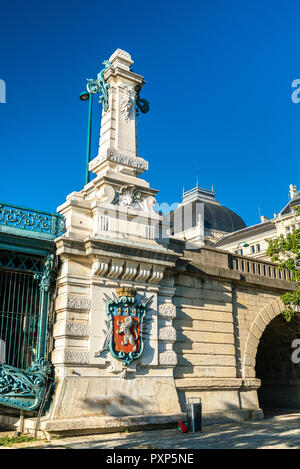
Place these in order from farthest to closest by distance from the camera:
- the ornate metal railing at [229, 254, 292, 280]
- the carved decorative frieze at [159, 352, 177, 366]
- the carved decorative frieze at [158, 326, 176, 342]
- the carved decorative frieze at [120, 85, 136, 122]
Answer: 1. the ornate metal railing at [229, 254, 292, 280]
2. the carved decorative frieze at [120, 85, 136, 122]
3. the carved decorative frieze at [158, 326, 176, 342]
4. the carved decorative frieze at [159, 352, 177, 366]

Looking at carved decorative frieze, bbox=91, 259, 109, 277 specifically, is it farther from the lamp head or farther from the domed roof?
the domed roof

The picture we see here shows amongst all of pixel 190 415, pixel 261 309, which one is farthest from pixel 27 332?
pixel 261 309

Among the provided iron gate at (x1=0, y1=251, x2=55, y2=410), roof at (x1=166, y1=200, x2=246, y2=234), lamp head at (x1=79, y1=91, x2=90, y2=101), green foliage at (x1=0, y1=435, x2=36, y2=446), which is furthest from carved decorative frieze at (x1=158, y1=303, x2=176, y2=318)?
roof at (x1=166, y1=200, x2=246, y2=234)

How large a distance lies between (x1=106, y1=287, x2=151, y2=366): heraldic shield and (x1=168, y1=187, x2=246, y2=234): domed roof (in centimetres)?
5304

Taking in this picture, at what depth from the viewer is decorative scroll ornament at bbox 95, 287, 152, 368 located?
490 inches

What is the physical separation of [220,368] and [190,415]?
10.0 ft

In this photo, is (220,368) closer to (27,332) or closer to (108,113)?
(27,332)

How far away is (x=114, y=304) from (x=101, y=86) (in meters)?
6.96

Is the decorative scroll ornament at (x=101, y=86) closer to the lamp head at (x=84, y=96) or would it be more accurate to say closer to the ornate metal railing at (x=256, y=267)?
the lamp head at (x=84, y=96)

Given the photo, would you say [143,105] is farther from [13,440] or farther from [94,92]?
[13,440]

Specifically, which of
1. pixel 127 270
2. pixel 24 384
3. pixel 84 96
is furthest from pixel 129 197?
pixel 24 384

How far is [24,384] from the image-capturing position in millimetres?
11531

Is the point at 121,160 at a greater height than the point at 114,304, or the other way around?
the point at 121,160

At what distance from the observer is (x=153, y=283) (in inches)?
541
